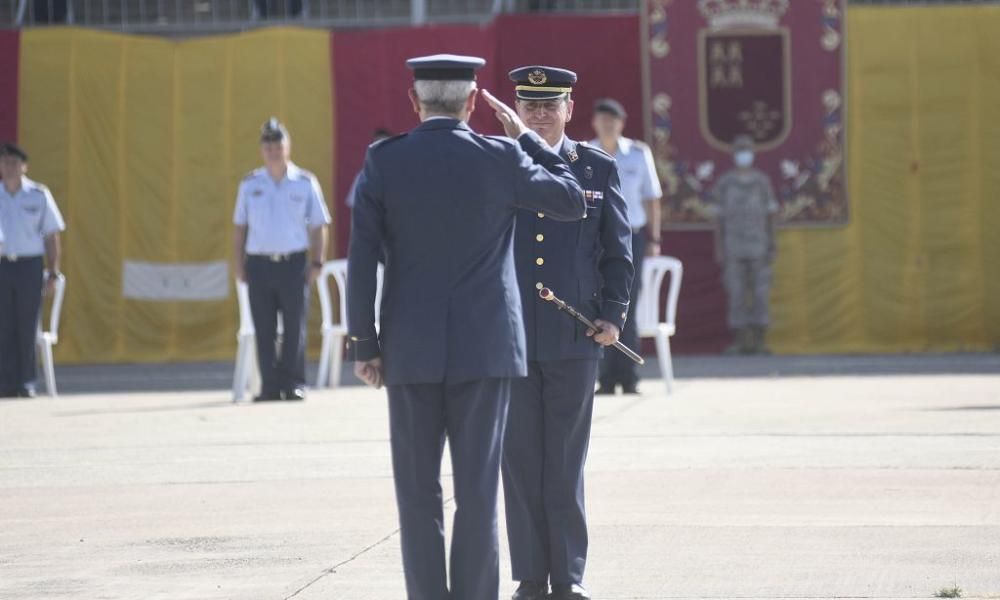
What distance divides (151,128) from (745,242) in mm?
5980

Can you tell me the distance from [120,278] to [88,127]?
1.53 m

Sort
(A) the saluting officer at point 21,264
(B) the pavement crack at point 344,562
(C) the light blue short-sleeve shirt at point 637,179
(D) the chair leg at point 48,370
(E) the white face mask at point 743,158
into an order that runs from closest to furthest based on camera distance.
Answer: (B) the pavement crack at point 344,562 < (C) the light blue short-sleeve shirt at point 637,179 < (D) the chair leg at point 48,370 < (A) the saluting officer at point 21,264 < (E) the white face mask at point 743,158

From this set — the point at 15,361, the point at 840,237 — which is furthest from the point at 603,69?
the point at 15,361

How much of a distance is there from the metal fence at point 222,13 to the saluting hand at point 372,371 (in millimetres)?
14871

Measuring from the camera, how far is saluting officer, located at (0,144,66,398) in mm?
15680

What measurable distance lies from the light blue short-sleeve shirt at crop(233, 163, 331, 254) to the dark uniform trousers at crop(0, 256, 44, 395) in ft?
7.06

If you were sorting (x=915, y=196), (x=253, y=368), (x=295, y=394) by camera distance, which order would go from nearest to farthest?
(x=295, y=394) → (x=253, y=368) → (x=915, y=196)

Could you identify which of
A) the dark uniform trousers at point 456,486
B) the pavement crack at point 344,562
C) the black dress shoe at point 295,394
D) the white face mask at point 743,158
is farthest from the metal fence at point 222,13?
the dark uniform trousers at point 456,486

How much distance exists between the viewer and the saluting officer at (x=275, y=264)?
14.7 metres

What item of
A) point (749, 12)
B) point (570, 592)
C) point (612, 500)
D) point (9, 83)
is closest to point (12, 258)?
point (9, 83)

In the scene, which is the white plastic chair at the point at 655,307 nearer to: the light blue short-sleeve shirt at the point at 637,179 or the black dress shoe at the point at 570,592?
the light blue short-sleeve shirt at the point at 637,179

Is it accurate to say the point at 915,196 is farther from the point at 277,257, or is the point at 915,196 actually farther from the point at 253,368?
the point at 253,368

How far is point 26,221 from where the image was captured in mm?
15805

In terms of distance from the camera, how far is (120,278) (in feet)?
63.4
